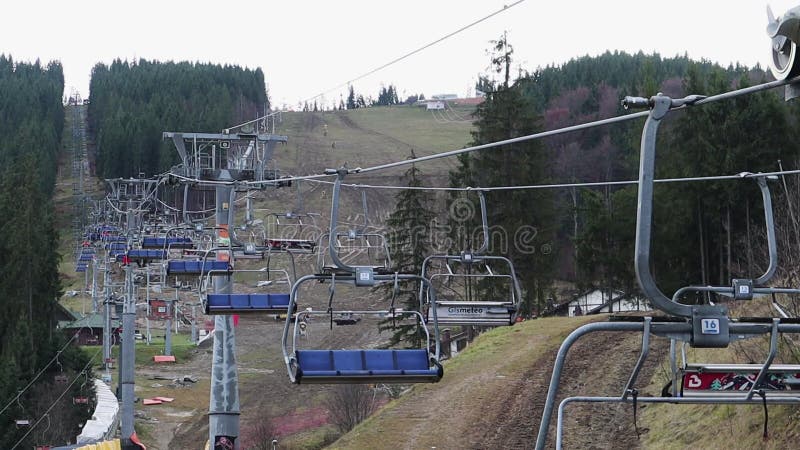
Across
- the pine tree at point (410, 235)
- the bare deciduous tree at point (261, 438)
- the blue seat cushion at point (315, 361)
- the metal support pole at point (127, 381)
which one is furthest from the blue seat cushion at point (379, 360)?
the pine tree at point (410, 235)

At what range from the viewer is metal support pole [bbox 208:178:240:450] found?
20.9 meters

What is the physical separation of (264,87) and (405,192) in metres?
113

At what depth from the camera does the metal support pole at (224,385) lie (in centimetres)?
2091

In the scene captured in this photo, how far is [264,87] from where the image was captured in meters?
154

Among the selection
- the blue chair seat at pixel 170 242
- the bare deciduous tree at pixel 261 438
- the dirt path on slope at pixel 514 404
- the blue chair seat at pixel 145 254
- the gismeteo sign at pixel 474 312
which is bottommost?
the bare deciduous tree at pixel 261 438

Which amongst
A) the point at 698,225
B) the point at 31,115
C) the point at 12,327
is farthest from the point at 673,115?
the point at 31,115

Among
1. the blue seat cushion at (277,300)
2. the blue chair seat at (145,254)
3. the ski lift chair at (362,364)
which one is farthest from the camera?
the blue chair seat at (145,254)

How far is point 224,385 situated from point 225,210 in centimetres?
392

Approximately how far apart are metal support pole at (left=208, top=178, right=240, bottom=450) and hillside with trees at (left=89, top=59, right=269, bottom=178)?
75707 mm

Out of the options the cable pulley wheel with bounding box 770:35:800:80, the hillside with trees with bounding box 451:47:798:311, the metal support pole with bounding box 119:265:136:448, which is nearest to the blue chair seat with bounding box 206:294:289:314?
the metal support pole with bounding box 119:265:136:448

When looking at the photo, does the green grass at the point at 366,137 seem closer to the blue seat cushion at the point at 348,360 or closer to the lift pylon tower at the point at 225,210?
the lift pylon tower at the point at 225,210

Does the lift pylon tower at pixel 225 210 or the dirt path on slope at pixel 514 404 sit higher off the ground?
the lift pylon tower at pixel 225 210

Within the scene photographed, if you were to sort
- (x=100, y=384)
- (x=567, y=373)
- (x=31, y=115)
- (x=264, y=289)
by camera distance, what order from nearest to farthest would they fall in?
1. (x=567, y=373)
2. (x=100, y=384)
3. (x=264, y=289)
4. (x=31, y=115)

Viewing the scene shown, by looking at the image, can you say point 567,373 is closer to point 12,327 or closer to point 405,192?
point 405,192
